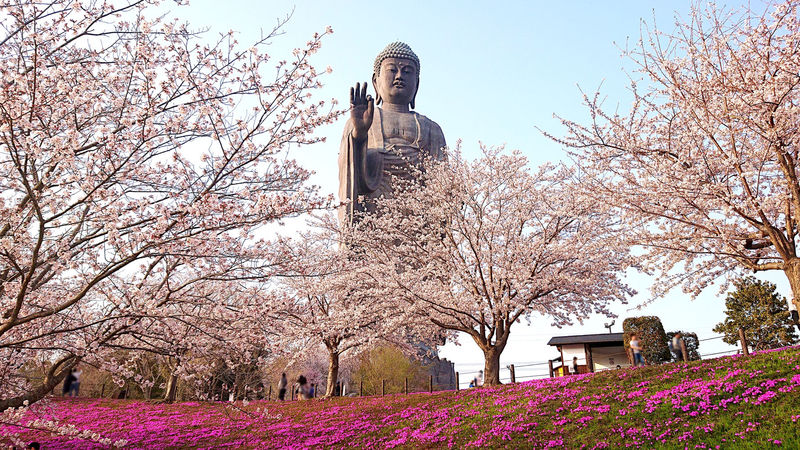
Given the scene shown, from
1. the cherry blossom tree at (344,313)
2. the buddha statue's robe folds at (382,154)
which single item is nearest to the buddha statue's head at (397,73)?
the buddha statue's robe folds at (382,154)

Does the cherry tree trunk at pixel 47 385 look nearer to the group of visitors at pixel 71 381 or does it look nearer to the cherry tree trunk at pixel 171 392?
the group of visitors at pixel 71 381

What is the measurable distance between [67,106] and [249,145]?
100 inches

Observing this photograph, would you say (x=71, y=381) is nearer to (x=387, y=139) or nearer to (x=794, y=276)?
(x=794, y=276)

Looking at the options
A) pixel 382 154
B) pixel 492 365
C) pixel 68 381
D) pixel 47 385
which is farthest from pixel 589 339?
pixel 47 385

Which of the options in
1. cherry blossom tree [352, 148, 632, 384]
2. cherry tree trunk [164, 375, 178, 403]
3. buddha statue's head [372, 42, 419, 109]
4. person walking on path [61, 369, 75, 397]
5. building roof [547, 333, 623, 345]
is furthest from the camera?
buddha statue's head [372, 42, 419, 109]

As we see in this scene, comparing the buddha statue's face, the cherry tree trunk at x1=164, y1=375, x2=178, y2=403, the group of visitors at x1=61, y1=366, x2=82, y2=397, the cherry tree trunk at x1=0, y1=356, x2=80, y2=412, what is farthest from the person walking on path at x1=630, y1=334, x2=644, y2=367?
the cherry tree trunk at x1=164, y1=375, x2=178, y2=403

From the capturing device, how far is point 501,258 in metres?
16.2

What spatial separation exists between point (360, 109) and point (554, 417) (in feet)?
48.4

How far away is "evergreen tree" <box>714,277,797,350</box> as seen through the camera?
71.6 feet

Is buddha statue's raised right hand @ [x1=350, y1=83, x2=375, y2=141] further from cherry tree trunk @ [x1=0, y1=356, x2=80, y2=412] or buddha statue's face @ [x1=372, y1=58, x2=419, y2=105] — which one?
cherry tree trunk @ [x1=0, y1=356, x2=80, y2=412]

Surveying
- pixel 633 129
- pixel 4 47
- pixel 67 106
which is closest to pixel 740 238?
pixel 633 129

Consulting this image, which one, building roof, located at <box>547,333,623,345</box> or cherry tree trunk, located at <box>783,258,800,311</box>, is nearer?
cherry tree trunk, located at <box>783,258,800,311</box>

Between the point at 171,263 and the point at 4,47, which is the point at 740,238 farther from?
the point at 4,47

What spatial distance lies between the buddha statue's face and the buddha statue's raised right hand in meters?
6.25
